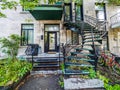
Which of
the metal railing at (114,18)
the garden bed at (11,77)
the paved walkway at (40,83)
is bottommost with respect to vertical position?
the paved walkway at (40,83)

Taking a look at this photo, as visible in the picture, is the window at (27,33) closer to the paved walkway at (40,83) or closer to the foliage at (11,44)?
the foliage at (11,44)

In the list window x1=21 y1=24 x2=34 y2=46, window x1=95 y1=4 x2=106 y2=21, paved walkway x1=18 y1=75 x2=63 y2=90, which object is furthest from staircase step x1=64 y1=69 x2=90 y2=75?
window x1=95 y1=4 x2=106 y2=21

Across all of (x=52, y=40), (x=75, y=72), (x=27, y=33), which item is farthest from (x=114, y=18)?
(x=75, y=72)

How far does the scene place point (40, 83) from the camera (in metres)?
5.48

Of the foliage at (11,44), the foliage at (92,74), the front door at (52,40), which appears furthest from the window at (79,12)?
the foliage at (92,74)

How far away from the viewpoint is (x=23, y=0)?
683 centimetres

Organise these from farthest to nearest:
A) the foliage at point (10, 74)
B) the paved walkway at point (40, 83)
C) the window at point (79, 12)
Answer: the window at point (79, 12) < the paved walkway at point (40, 83) < the foliage at point (10, 74)

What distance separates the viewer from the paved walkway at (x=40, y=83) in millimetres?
4965

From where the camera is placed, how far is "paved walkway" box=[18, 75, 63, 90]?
16.3 ft

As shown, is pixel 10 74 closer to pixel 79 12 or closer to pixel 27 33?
pixel 27 33

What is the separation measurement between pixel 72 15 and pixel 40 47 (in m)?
4.40

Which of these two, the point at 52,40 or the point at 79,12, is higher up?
the point at 79,12

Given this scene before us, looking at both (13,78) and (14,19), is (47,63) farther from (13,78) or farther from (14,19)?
(14,19)

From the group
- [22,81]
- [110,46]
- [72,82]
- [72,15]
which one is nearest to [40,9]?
[72,15]
